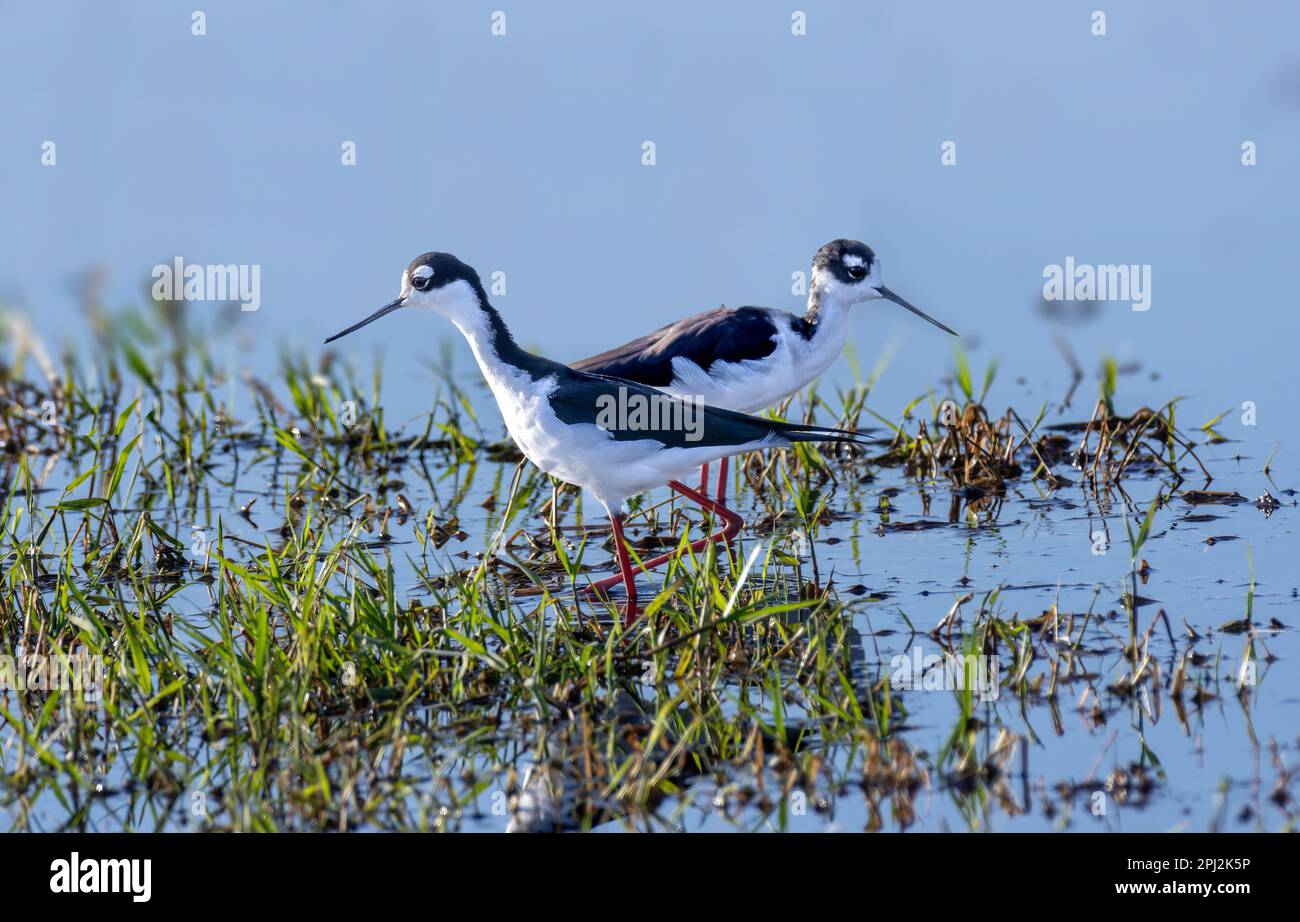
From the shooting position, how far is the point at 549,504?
9953 mm

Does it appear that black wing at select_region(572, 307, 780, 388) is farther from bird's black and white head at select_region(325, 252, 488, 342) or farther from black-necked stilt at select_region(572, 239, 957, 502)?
bird's black and white head at select_region(325, 252, 488, 342)

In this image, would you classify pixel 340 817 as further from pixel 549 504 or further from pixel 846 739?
pixel 549 504

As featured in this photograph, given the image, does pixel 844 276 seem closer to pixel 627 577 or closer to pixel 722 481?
pixel 722 481

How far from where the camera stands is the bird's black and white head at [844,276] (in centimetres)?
1055

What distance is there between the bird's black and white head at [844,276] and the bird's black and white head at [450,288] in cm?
251

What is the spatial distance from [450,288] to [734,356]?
70.1 inches

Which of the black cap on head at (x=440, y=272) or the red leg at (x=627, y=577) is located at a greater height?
the black cap on head at (x=440, y=272)

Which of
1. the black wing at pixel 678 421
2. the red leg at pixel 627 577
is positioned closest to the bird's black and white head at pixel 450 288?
the black wing at pixel 678 421

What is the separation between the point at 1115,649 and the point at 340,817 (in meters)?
3.15

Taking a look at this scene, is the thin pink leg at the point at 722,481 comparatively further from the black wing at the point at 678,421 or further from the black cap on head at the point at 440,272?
the black cap on head at the point at 440,272

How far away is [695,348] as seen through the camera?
9.80m

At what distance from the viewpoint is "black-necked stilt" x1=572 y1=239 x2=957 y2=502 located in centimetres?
976

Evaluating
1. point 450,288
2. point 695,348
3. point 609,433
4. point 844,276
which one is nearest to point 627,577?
point 609,433

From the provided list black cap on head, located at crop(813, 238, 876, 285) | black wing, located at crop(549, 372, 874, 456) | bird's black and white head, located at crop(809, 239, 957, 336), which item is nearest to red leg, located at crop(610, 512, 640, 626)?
black wing, located at crop(549, 372, 874, 456)
